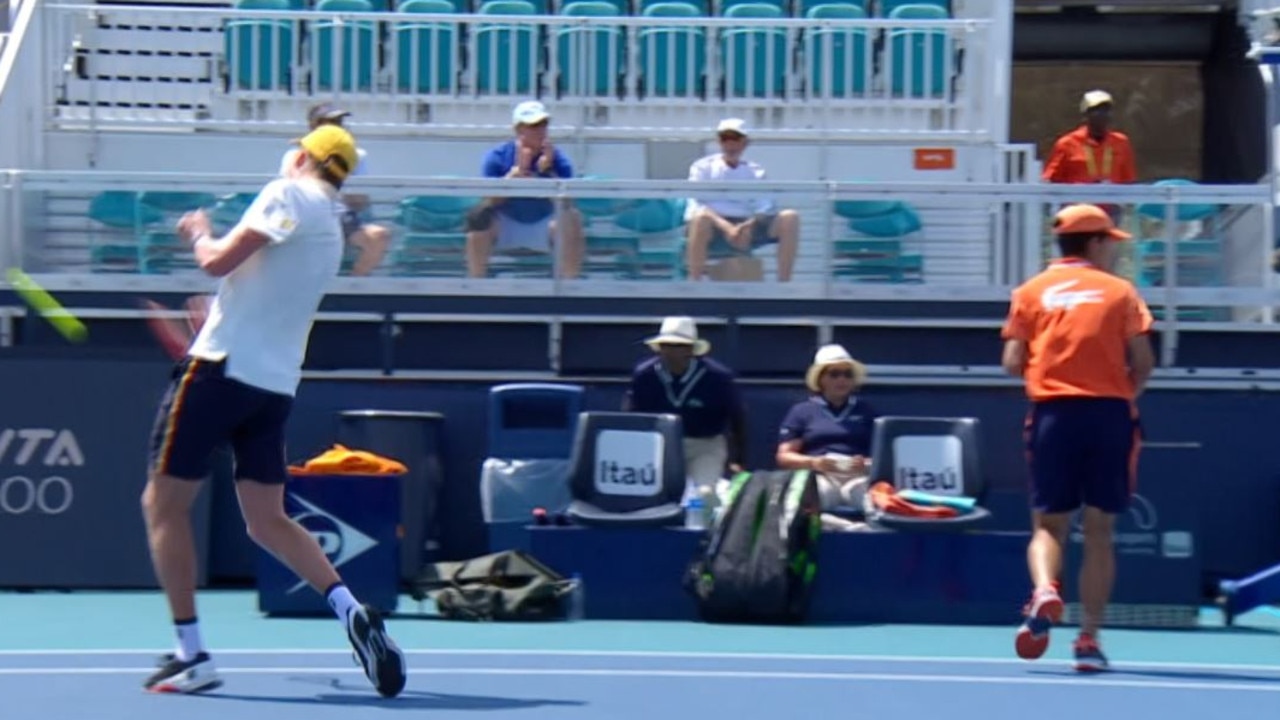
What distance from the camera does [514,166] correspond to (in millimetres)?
12617

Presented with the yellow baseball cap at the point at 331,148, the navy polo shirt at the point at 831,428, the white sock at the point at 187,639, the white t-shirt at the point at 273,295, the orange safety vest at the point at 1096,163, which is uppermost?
the orange safety vest at the point at 1096,163

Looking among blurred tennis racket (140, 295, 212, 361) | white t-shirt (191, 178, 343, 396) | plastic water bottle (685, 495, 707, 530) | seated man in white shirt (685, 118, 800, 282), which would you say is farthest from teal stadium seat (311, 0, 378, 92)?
white t-shirt (191, 178, 343, 396)

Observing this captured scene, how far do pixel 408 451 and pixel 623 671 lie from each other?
10.7ft

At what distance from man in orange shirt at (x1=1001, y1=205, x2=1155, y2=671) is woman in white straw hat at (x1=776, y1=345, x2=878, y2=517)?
256 centimetres

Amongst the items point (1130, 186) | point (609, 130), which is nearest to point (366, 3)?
point (609, 130)

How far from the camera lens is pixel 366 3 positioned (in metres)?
15.6

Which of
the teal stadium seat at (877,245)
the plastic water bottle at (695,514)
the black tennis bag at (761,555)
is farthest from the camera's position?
the teal stadium seat at (877,245)

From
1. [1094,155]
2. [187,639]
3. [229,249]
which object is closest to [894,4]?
[1094,155]

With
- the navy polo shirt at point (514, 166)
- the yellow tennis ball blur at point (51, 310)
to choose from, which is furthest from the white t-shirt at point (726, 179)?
the yellow tennis ball blur at point (51, 310)

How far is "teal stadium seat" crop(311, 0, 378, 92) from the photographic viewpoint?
14.7 m

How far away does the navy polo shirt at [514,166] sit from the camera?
1179cm

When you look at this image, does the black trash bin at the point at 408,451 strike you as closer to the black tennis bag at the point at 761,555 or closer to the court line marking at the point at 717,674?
the black tennis bag at the point at 761,555

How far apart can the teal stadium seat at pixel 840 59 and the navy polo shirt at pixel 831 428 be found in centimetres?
406

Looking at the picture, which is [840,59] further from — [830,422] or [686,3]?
[830,422]
